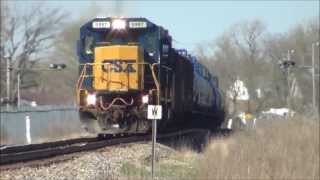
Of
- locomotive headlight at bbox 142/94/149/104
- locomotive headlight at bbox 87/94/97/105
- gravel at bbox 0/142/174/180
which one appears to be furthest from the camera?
locomotive headlight at bbox 87/94/97/105

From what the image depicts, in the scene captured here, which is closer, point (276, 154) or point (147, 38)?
point (276, 154)

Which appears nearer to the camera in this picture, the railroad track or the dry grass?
the dry grass

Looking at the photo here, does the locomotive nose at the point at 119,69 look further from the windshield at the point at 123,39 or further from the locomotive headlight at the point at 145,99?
the windshield at the point at 123,39

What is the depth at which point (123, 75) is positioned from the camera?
22703 millimetres

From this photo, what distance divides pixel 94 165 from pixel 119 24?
7.77 m

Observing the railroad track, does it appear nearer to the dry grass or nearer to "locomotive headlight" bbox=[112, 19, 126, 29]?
the dry grass

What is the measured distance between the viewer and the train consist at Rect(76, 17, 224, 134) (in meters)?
22.7

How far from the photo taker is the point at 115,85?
22.8m

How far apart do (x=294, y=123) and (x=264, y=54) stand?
145 feet

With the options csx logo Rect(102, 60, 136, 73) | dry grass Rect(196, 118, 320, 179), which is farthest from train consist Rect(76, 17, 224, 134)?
dry grass Rect(196, 118, 320, 179)

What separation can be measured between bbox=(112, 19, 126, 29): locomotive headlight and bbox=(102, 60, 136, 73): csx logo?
127 centimetres

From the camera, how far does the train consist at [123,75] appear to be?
22.7 m

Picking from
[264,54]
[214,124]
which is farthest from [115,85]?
[264,54]

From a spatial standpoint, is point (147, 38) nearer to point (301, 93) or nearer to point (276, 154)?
point (276, 154)
